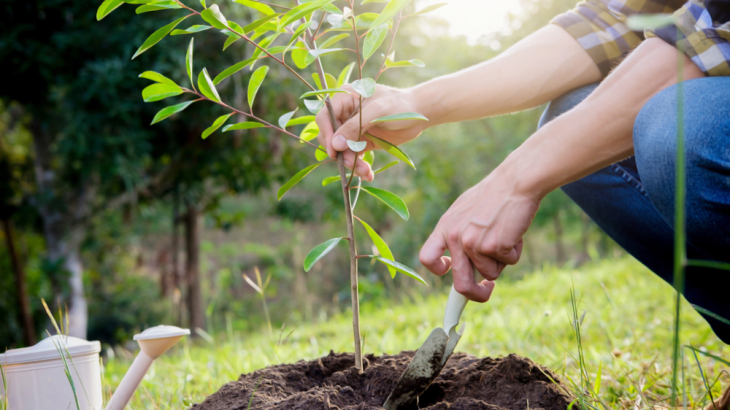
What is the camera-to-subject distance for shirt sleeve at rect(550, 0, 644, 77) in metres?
1.18

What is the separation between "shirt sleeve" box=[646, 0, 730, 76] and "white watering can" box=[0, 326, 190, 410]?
42.2 inches

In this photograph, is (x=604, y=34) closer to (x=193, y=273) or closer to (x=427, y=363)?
(x=427, y=363)

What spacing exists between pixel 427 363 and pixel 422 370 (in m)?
0.02

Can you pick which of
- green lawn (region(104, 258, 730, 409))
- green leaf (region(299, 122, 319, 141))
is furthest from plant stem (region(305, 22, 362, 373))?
green lawn (region(104, 258, 730, 409))

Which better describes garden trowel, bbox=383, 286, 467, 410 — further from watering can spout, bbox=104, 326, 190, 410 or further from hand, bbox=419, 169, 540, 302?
watering can spout, bbox=104, 326, 190, 410

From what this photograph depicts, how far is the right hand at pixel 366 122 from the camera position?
3.24 ft

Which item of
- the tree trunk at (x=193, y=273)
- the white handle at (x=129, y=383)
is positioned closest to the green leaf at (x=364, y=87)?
the white handle at (x=129, y=383)

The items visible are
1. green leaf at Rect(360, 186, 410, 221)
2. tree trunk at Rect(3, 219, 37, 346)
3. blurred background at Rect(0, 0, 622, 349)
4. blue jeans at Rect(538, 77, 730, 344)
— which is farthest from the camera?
tree trunk at Rect(3, 219, 37, 346)

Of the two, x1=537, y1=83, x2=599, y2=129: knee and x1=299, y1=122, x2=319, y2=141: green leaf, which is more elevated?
x1=537, y1=83, x2=599, y2=129: knee

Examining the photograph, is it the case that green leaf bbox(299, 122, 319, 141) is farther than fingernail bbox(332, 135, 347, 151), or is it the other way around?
green leaf bbox(299, 122, 319, 141)

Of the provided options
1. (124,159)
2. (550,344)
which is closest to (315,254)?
(550,344)

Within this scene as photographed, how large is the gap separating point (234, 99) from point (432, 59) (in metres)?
5.84

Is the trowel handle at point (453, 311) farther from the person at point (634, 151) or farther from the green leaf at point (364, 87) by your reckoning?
the green leaf at point (364, 87)

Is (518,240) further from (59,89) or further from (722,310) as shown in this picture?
(59,89)
